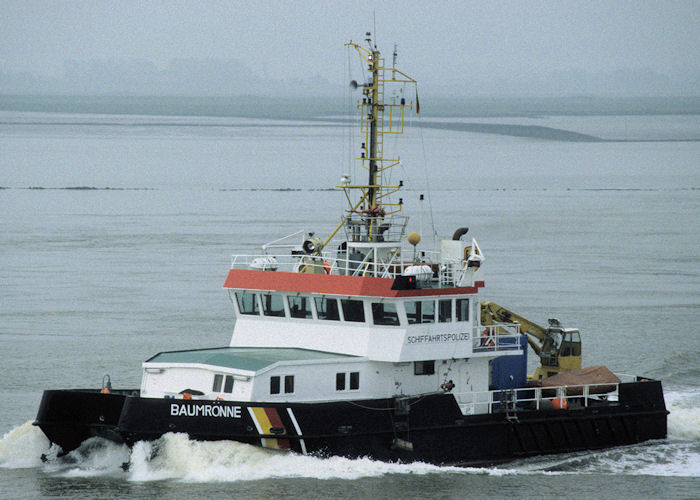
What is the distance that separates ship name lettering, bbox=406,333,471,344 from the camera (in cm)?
2209

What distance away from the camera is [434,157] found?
14775cm

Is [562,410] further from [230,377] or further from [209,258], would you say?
[209,258]

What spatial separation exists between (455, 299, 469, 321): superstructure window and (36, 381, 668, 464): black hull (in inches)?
61.7

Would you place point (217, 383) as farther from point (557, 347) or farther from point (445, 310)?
point (557, 347)

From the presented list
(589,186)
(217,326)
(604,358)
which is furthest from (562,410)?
(589,186)

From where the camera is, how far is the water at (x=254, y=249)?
21062 millimetres

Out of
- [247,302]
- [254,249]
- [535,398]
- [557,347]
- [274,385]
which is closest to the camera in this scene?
[274,385]

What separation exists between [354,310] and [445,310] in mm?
1707

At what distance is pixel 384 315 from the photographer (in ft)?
72.5

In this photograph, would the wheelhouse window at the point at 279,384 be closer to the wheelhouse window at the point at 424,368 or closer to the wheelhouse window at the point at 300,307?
the wheelhouse window at the point at 300,307

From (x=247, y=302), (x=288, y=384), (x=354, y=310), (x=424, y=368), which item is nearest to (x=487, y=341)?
(x=424, y=368)

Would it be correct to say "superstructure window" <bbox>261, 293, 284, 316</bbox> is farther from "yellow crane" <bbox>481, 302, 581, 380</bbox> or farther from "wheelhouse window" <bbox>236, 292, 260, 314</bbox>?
"yellow crane" <bbox>481, 302, 581, 380</bbox>

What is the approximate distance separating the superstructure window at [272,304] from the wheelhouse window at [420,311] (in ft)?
8.03

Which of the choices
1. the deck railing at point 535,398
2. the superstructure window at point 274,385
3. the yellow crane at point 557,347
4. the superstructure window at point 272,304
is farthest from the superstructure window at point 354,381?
the yellow crane at point 557,347
